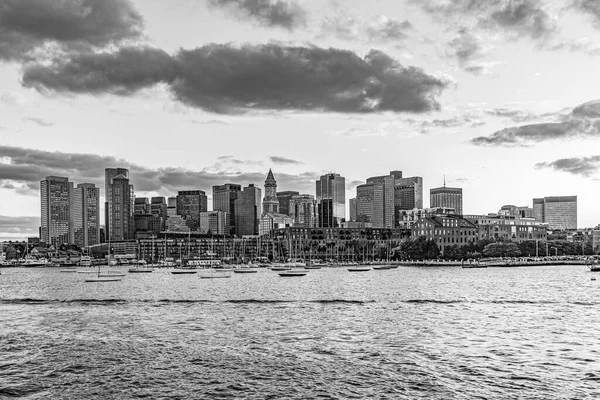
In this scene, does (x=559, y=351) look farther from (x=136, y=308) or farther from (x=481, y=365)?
(x=136, y=308)

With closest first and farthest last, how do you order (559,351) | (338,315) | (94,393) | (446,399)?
(446,399)
(94,393)
(559,351)
(338,315)

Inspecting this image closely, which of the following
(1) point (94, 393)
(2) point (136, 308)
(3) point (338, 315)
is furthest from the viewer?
(2) point (136, 308)

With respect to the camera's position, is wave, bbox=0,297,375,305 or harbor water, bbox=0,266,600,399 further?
wave, bbox=0,297,375,305

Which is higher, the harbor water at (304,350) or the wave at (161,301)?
the harbor water at (304,350)

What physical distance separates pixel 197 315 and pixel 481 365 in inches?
1500

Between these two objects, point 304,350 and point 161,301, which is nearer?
point 304,350

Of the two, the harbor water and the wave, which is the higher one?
the harbor water

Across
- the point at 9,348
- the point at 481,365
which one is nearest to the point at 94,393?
the point at 9,348

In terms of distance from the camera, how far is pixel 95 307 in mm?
80938

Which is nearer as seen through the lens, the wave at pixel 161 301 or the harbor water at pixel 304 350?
the harbor water at pixel 304 350

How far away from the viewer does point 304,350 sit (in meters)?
48.2

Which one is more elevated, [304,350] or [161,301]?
[304,350]

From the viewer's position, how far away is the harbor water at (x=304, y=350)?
3697 centimetres

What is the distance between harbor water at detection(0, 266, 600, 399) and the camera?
36969 mm
